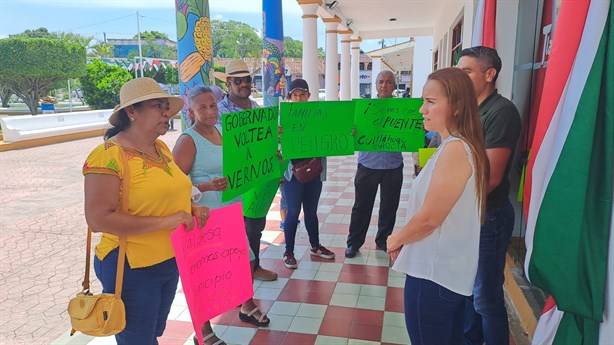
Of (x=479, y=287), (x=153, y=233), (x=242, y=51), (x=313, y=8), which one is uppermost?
(x=242, y=51)

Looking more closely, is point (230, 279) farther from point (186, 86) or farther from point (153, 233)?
point (186, 86)

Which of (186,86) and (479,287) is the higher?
(186,86)

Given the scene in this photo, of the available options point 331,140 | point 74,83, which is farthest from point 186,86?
point 74,83

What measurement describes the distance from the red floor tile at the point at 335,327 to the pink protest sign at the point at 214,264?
85 centimetres

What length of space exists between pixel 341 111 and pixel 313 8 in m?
8.24

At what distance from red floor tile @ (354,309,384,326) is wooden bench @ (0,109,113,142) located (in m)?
12.1

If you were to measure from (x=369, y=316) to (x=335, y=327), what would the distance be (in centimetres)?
31

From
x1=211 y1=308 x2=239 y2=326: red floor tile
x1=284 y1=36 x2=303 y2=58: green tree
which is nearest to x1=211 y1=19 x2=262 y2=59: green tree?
x1=284 y1=36 x2=303 y2=58: green tree

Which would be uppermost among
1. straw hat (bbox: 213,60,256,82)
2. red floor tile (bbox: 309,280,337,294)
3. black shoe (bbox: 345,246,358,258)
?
straw hat (bbox: 213,60,256,82)

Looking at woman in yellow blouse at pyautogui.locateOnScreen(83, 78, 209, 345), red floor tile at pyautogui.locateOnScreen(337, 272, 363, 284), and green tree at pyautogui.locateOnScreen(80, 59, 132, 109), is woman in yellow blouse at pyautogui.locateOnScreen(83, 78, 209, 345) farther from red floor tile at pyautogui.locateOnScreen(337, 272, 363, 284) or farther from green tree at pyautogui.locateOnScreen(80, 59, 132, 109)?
green tree at pyautogui.locateOnScreen(80, 59, 132, 109)

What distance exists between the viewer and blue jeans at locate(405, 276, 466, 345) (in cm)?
177

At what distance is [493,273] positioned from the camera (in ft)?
7.62

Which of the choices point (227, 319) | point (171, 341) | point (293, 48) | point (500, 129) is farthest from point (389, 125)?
point (293, 48)

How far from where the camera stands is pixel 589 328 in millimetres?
1775
